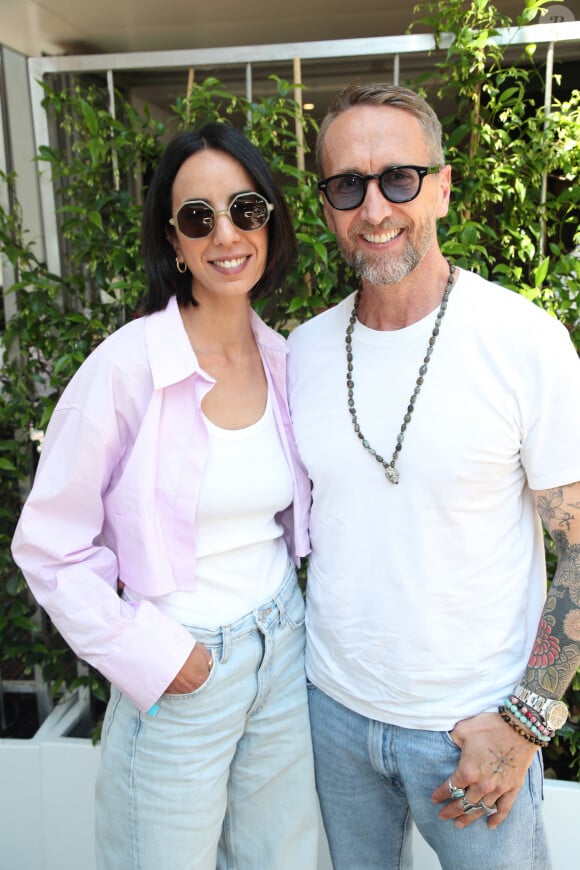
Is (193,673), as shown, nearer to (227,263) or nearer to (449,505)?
(449,505)

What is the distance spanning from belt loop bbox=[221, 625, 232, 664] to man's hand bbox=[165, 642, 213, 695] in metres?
0.03

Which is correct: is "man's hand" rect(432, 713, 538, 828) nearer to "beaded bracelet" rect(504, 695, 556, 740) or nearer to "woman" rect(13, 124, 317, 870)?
"beaded bracelet" rect(504, 695, 556, 740)

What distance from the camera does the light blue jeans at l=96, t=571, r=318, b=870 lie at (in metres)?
1.47

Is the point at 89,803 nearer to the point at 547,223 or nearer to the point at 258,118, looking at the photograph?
the point at 258,118

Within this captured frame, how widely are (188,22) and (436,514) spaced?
278 centimetres

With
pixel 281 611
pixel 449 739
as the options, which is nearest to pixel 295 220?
pixel 281 611

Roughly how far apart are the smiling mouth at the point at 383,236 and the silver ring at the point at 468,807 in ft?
3.85

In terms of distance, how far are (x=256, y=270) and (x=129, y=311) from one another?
3.42 ft

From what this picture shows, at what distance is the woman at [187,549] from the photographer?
147cm

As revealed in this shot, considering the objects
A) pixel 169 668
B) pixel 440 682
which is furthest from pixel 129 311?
pixel 440 682

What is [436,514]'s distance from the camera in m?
1.43

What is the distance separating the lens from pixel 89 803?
2555 mm

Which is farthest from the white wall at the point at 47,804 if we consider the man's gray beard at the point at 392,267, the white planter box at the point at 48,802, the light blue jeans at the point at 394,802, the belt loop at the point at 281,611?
the man's gray beard at the point at 392,267

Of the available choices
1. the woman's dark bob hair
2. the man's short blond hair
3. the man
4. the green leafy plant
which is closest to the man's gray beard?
the man
